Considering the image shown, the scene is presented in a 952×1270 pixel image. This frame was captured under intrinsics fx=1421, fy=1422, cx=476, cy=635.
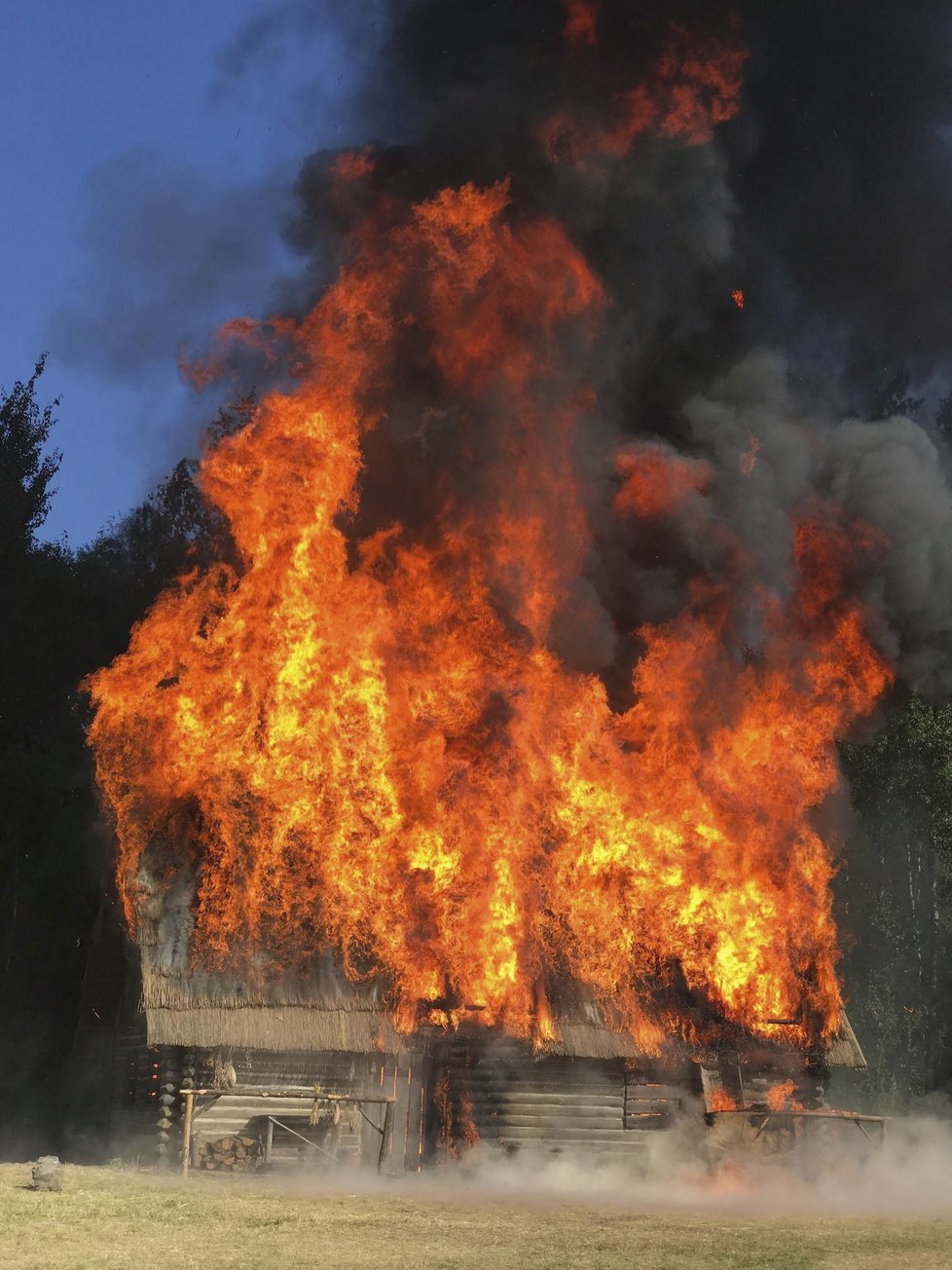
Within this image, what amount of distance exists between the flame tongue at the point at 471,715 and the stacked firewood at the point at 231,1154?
259cm

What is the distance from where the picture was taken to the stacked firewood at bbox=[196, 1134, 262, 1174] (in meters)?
20.5

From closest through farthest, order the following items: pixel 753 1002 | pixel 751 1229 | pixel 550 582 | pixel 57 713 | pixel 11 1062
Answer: pixel 751 1229
pixel 753 1002
pixel 550 582
pixel 11 1062
pixel 57 713

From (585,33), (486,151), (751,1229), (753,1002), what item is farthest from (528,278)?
(751,1229)

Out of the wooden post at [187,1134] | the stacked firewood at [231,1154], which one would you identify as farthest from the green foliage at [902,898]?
the wooden post at [187,1134]

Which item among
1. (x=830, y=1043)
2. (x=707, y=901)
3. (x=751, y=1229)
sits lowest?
(x=751, y=1229)


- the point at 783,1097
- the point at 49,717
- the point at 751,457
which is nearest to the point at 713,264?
the point at 751,457

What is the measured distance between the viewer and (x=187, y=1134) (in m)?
19.7

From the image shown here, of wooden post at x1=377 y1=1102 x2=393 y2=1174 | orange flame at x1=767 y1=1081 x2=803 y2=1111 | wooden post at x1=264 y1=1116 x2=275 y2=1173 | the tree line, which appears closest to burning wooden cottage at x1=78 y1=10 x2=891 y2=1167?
orange flame at x1=767 y1=1081 x2=803 y2=1111

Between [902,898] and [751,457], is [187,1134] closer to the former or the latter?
[751,457]

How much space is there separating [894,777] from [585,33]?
1932cm

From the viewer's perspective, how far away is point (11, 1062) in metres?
31.1

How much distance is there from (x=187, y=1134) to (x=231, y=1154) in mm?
1157

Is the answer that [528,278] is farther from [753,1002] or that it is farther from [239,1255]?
[239,1255]

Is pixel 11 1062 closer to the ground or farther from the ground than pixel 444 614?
closer to the ground
